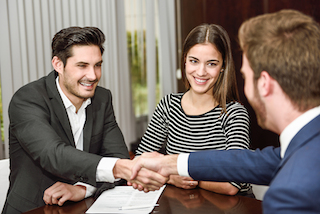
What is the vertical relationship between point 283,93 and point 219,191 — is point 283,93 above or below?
above

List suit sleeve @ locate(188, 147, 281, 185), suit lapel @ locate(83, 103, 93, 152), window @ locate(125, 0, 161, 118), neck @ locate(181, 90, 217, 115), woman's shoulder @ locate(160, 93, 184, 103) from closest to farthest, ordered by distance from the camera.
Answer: suit sleeve @ locate(188, 147, 281, 185), suit lapel @ locate(83, 103, 93, 152), neck @ locate(181, 90, 217, 115), woman's shoulder @ locate(160, 93, 184, 103), window @ locate(125, 0, 161, 118)

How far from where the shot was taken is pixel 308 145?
2.96 ft

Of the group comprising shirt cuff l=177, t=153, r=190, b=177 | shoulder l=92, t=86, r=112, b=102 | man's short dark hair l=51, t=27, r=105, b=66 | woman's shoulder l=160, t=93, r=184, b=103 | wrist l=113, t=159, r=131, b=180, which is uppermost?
man's short dark hair l=51, t=27, r=105, b=66

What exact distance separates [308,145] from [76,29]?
58.5 inches

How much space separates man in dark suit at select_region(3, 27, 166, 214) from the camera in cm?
152

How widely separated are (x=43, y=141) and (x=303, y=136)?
1150 mm

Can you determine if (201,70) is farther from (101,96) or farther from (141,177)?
(141,177)

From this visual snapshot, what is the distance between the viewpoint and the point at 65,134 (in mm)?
1819

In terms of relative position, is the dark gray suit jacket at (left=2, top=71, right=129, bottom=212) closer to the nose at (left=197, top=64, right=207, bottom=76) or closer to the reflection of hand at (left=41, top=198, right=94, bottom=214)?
the reflection of hand at (left=41, top=198, right=94, bottom=214)

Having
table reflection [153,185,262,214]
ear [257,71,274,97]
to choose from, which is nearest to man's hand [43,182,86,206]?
table reflection [153,185,262,214]

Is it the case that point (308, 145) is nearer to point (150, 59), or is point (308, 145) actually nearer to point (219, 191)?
point (219, 191)

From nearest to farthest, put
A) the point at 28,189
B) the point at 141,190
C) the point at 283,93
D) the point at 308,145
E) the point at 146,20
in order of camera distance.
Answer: the point at 308,145 → the point at 283,93 → the point at 141,190 → the point at 28,189 → the point at 146,20

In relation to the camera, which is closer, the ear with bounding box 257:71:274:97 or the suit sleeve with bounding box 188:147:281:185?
the ear with bounding box 257:71:274:97

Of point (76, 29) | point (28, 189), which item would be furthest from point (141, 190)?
point (76, 29)
